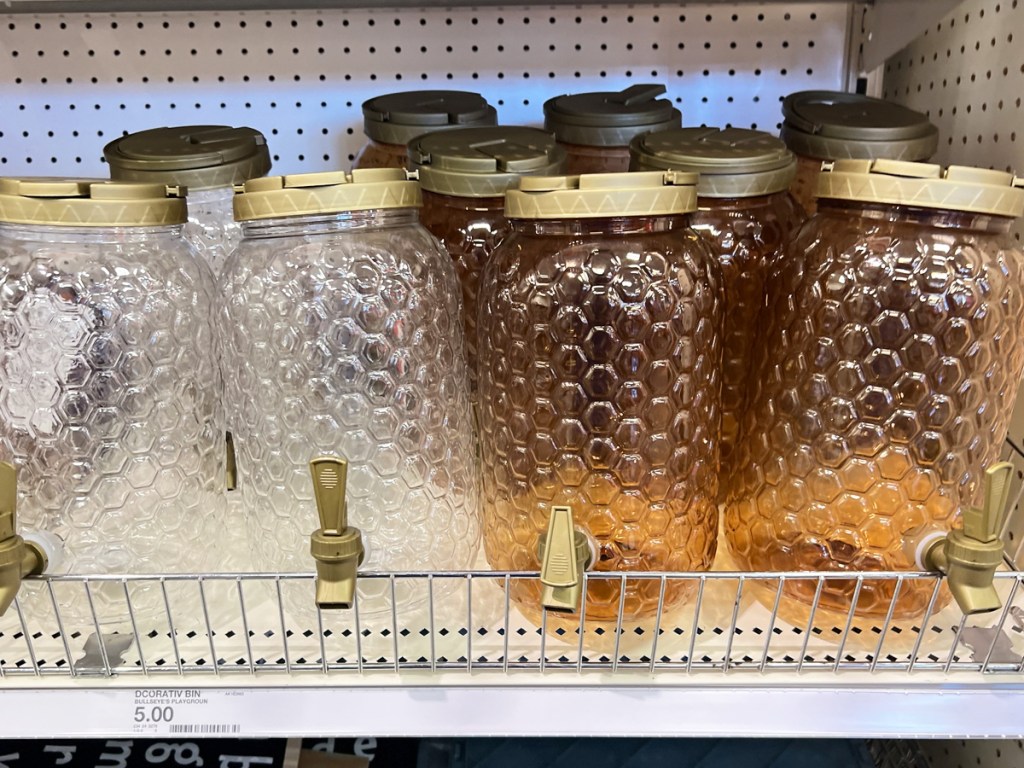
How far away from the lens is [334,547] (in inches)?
20.1

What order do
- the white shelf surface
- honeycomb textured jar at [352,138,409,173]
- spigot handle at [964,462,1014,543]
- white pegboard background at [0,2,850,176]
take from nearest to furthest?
spigot handle at [964,462,1014,543] → the white shelf surface → honeycomb textured jar at [352,138,409,173] → white pegboard background at [0,2,850,176]

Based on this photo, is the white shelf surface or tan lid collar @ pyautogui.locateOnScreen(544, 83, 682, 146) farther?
tan lid collar @ pyautogui.locateOnScreen(544, 83, 682, 146)

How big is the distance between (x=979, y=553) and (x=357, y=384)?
0.46m

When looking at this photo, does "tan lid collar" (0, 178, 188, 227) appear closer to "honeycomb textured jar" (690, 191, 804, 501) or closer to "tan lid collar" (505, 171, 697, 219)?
"tan lid collar" (505, 171, 697, 219)

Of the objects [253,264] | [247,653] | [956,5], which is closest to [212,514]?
[247,653]

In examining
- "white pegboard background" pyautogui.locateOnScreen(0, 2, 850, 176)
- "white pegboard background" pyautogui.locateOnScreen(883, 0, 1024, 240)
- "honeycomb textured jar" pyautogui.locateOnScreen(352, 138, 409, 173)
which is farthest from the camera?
"white pegboard background" pyautogui.locateOnScreen(0, 2, 850, 176)

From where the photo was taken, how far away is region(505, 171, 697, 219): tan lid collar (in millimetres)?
505

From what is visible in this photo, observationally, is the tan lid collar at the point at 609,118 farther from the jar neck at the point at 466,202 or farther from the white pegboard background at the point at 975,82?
the white pegboard background at the point at 975,82

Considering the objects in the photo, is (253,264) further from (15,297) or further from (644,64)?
(644,64)

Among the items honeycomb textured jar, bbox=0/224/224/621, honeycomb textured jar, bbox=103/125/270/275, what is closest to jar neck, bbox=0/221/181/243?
honeycomb textured jar, bbox=0/224/224/621

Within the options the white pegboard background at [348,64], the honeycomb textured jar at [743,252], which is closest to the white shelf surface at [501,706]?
the honeycomb textured jar at [743,252]

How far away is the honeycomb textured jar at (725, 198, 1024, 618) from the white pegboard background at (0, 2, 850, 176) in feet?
1.60

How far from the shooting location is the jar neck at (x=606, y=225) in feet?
1.80

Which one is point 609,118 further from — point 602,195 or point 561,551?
point 561,551
